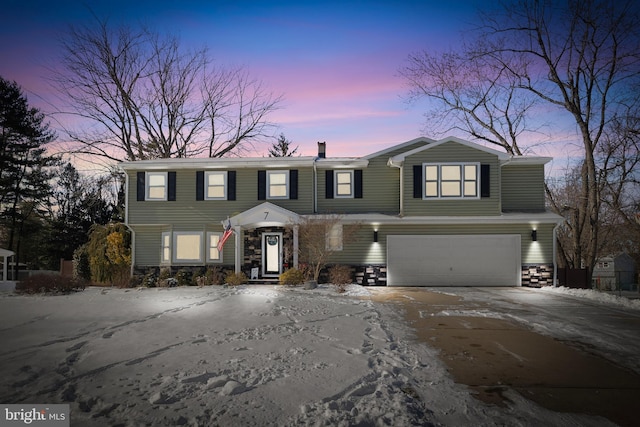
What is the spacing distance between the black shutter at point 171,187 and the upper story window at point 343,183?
24.3ft

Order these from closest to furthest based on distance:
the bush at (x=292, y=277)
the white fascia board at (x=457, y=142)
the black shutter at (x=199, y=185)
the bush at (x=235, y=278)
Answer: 1. the bush at (x=292, y=277)
2. the bush at (x=235, y=278)
3. the white fascia board at (x=457, y=142)
4. the black shutter at (x=199, y=185)

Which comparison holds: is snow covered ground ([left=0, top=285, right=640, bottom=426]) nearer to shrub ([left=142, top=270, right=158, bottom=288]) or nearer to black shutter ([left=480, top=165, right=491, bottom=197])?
shrub ([left=142, top=270, right=158, bottom=288])

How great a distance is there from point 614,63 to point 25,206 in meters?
37.7

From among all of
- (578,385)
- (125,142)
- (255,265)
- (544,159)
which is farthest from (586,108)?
(125,142)

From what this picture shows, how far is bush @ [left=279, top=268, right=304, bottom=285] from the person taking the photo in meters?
15.5

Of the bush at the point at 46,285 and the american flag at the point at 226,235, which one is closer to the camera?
the bush at the point at 46,285

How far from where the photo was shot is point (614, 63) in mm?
17750

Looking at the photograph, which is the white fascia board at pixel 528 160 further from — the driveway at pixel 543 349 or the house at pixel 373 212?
the driveway at pixel 543 349

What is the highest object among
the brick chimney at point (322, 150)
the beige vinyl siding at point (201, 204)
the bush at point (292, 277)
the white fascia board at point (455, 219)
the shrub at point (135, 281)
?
the brick chimney at point (322, 150)

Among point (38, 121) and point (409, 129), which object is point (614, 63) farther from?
point (38, 121)

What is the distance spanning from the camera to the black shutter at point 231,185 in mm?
17984

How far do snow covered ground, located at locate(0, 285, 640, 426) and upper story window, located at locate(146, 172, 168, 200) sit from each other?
31.0 ft

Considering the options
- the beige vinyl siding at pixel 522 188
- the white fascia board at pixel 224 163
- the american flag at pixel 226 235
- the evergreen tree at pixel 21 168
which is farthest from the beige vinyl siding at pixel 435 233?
the evergreen tree at pixel 21 168

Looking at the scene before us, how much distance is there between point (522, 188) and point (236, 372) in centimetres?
1645
